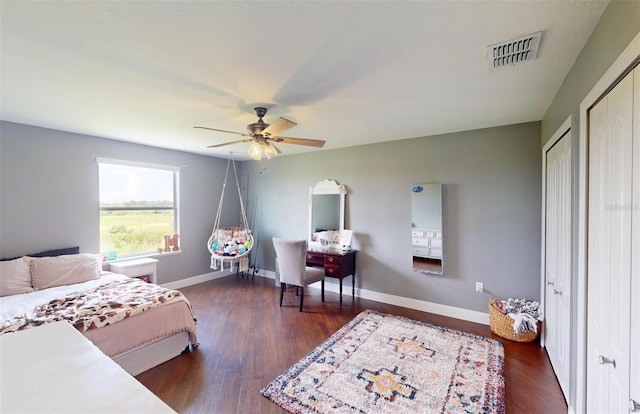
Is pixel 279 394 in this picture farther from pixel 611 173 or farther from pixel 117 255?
pixel 117 255

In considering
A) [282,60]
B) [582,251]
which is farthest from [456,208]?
[282,60]

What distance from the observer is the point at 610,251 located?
4.32 feet

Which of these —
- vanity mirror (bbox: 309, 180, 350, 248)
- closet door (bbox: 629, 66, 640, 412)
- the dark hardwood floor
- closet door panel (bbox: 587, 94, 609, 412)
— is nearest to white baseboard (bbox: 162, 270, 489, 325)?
the dark hardwood floor

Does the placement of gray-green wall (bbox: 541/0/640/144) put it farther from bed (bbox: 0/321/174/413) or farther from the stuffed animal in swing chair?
the stuffed animal in swing chair

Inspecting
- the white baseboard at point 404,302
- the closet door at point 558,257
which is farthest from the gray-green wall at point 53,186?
the closet door at point 558,257

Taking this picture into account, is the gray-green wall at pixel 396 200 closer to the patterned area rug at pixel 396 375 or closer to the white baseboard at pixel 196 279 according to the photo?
the white baseboard at pixel 196 279

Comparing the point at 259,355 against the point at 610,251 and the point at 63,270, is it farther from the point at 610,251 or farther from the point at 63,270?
the point at 610,251

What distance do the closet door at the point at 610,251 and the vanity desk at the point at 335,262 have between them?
2.77 meters

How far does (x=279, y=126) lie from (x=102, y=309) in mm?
2144

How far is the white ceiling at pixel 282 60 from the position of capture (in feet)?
4.54

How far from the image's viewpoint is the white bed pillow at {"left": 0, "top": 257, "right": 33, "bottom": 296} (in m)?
2.85

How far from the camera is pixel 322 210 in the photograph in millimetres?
4762

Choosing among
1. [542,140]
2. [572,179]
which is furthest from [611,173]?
[542,140]

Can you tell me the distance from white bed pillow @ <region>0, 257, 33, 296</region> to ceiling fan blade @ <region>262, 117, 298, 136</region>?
9.96ft
